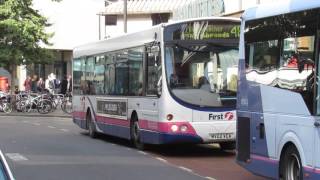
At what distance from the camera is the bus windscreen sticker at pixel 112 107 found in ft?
59.1

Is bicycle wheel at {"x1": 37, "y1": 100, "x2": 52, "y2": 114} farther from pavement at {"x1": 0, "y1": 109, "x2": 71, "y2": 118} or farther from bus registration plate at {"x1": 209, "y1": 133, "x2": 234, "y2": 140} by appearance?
bus registration plate at {"x1": 209, "y1": 133, "x2": 234, "y2": 140}

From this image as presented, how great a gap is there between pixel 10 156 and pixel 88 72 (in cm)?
686

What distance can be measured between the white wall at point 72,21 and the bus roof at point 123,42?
42688 mm

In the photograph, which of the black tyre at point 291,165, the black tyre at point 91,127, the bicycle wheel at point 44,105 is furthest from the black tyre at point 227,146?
the bicycle wheel at point 44,105

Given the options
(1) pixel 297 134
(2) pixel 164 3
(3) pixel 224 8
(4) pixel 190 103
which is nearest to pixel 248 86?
(1) pixel 297 134

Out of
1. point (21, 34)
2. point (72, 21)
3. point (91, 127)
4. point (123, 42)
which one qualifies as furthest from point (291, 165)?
Answer: point (72, 21)

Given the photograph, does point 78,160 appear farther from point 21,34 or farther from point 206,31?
point 21,34

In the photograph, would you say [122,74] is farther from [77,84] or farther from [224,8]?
[224,8]

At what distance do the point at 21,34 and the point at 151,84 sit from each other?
2376cm

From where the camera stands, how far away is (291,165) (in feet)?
32.0

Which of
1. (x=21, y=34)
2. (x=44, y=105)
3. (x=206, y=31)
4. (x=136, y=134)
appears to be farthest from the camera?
(x=21, y=34)

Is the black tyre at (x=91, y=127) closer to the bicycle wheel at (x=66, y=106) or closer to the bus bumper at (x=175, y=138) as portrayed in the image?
the bus bumper at (x=175, y=138)

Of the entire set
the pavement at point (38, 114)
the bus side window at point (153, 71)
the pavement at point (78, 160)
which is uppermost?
the bus side window at point (153, 71)

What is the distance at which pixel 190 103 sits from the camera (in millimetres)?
15219
